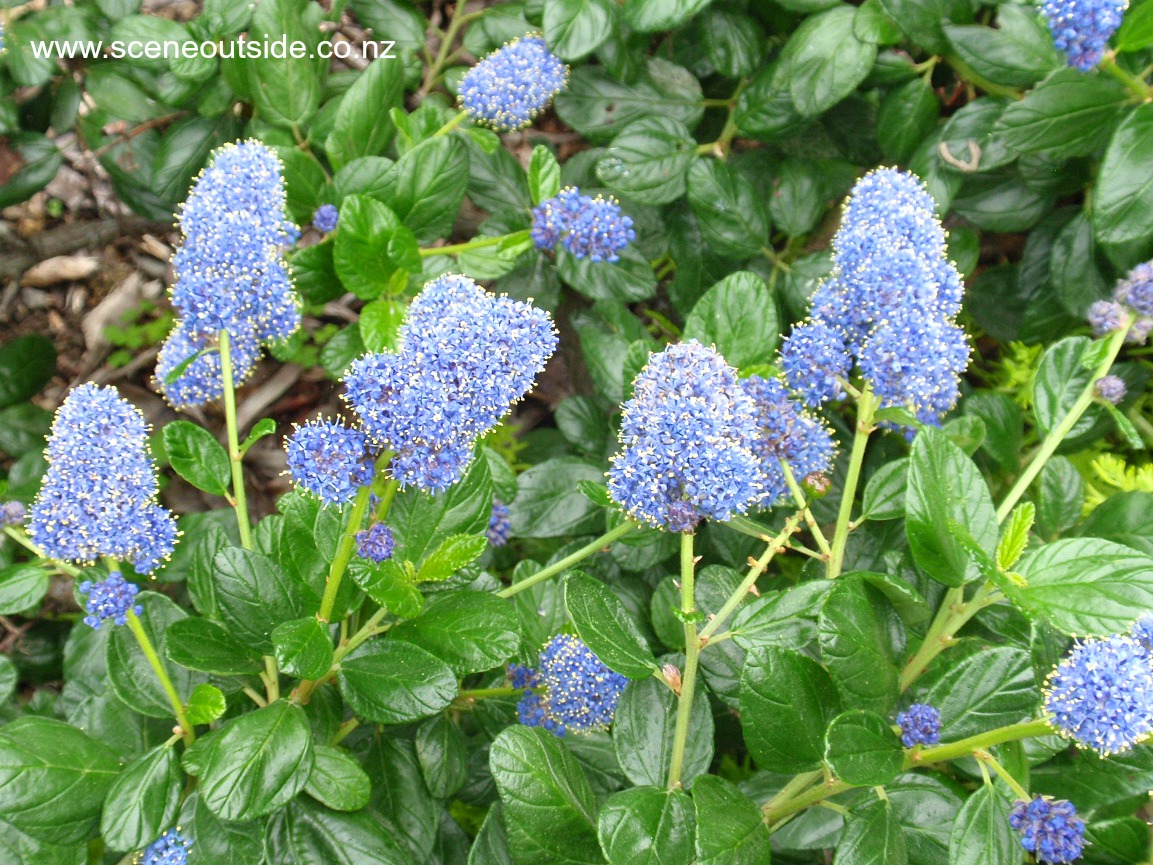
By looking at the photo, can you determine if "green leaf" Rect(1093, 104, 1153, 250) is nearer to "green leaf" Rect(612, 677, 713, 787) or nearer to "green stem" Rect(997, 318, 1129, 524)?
"green stem" Rect(997, 318, 1129, 524)

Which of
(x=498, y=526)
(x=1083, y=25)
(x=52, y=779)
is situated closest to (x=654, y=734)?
(x=498, y=526)

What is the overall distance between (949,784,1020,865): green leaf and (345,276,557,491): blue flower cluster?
1.00 metres

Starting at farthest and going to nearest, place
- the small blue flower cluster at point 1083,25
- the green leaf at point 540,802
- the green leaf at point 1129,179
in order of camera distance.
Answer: the green leaf at point 1129,179, the small blue flower cluster at point 1083,25, the green leaf at point 540,802

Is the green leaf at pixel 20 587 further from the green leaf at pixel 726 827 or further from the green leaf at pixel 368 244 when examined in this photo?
the green leaf at pixel 726 827

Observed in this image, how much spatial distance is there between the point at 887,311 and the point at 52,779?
1.75 m

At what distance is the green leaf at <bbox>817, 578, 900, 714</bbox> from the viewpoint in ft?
5.35

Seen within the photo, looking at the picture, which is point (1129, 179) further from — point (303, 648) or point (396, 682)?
point (303, 648)

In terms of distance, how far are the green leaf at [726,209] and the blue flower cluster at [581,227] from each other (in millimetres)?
269

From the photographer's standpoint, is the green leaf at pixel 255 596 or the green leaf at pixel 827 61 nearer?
the green leaf at pixel 255 596

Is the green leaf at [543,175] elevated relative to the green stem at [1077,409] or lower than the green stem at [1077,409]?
elevated

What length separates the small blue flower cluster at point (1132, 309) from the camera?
1.99m

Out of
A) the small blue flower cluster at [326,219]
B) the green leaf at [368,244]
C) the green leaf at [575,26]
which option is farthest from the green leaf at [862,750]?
the small blue flower cluster at [326,219]

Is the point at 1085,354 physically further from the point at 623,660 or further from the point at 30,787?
the point at 30,787

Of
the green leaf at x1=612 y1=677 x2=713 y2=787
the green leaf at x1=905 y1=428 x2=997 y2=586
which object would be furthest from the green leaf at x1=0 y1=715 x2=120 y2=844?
the green leaf at x1=905 y1=428 x2=997 y2=586
